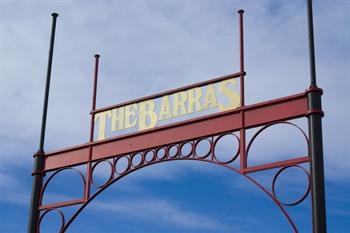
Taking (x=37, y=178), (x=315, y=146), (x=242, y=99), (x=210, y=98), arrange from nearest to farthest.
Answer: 1. (x=315, y=146)
2. (x=242, y=99)
3. (x=210, y=98)
4. (x=37, y=178)

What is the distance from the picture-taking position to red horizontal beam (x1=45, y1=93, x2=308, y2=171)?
38.7 feet

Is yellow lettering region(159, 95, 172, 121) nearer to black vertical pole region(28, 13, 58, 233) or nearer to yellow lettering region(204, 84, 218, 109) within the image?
yellow lettering region(204, 84, 218, 109)

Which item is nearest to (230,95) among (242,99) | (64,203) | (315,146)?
(242,99)

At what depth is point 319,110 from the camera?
11.3 m

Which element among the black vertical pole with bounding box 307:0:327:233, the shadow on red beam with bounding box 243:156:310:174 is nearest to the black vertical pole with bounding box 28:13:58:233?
the shadow on red beam with bounding box 243:156:310:174

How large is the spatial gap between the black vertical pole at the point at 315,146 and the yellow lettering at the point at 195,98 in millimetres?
2126

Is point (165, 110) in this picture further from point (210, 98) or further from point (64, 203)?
point (64, 203)

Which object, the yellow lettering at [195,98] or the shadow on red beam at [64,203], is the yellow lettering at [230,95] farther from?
the shadow on red beam at [64,203]

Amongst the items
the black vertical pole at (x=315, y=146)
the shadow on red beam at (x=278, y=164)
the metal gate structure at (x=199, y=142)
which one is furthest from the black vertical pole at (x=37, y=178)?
the black vertical pole at (x=315, y=146)

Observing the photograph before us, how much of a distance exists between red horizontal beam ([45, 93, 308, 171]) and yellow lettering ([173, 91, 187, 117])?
0.21 metres

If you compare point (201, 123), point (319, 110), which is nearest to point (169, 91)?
point (201, 123)

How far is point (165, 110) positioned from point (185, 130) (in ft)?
2.04

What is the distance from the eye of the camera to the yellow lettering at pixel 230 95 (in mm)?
12477

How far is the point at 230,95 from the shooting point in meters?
12.6
